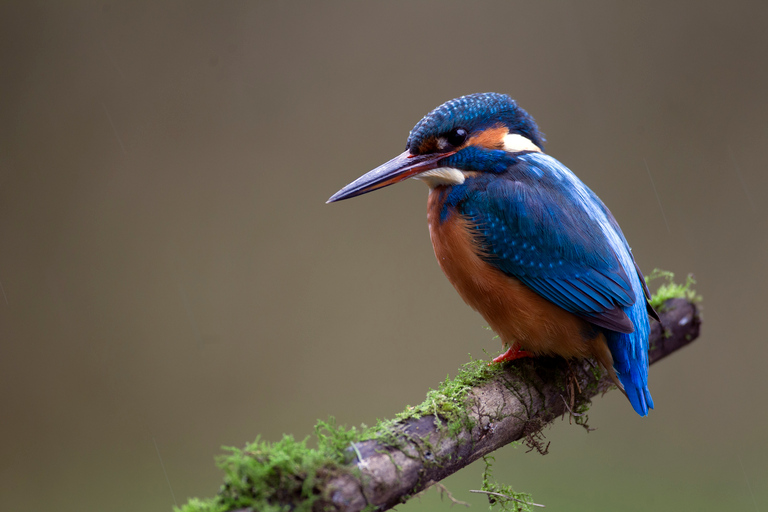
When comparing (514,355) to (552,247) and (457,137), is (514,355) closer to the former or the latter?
(552,247)

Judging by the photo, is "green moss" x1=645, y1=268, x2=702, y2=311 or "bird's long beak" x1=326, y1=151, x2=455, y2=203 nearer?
"bird's long beak" x1=326, y1=151, x2=455, y2=203

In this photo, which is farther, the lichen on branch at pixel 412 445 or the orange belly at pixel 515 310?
the orange belly at pixel 515 310

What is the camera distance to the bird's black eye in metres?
1.69

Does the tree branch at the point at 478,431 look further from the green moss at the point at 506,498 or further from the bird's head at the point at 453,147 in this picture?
the bird's head at the point at 453,147

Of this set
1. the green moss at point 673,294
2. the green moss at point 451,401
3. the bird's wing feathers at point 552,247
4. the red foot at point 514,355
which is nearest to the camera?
the green moss at point 451,401

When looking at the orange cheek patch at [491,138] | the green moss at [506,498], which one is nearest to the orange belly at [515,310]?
the orange cheek patch at [491,138]

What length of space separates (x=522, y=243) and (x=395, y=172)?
0.41 meters

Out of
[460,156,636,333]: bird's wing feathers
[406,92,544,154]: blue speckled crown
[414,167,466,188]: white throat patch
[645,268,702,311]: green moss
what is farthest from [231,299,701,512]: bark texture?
[406,92,544,154]: blue speckled crown

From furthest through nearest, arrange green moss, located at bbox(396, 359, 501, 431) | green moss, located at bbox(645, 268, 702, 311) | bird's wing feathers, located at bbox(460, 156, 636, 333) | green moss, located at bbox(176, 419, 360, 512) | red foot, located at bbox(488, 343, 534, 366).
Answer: green moss, located at bbox(645, 268, 702, 311) < red foot, located at bbox(488, 343, 534, 366) < bird's wing feathers, located at bbox(460, 156, 636, 333) < green moss, located at bbox(396, 359, 501, 431) < green moss, located at bbox(176, 419, 360, 512)

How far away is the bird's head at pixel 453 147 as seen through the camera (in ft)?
5.52

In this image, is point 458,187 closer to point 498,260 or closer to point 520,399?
point 498,260

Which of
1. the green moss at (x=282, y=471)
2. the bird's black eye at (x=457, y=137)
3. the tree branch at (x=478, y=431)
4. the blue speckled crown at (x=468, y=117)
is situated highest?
the blue speckled crown at (x=468, y=117)

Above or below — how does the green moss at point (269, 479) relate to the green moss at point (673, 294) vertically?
above

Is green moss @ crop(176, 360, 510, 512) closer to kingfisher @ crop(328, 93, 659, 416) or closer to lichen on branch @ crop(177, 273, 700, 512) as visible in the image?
lichen on branch @ crop(177, 273, 700, 512)
